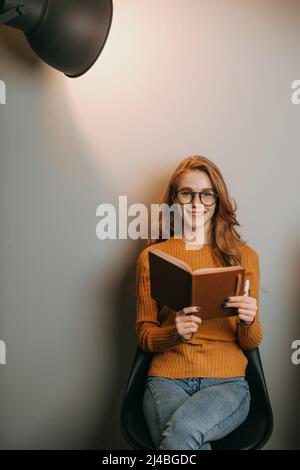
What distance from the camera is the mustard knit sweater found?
4.90 ft

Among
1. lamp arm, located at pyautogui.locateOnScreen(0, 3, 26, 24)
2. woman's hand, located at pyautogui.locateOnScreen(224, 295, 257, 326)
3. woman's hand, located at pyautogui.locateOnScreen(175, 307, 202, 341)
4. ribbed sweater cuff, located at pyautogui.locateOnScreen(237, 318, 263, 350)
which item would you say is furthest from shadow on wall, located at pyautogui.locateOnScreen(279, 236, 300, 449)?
lamp arm, located at pyautogui.locateOnScreen(0, 3, 26, 24)

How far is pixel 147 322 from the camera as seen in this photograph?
1.59 metres

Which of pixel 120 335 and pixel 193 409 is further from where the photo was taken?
pixel 120 335

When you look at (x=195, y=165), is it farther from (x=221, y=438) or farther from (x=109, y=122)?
(x=221, y=438)

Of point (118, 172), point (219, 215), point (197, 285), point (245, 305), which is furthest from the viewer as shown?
point (118, 172)

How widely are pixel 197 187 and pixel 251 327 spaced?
460mm

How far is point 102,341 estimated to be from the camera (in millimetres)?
1896

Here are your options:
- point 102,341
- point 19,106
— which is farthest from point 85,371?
point 19,106

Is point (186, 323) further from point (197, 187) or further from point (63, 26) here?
point (63, 26)

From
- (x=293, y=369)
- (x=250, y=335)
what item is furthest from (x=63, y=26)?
(x=293, y=369)

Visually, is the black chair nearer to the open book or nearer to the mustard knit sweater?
the mustard knit sweater

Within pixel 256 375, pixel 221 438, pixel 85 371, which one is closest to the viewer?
pixel 221 438

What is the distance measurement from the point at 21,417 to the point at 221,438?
85 cm

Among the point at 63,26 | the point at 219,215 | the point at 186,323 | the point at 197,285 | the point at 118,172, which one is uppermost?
the point at 63,26
